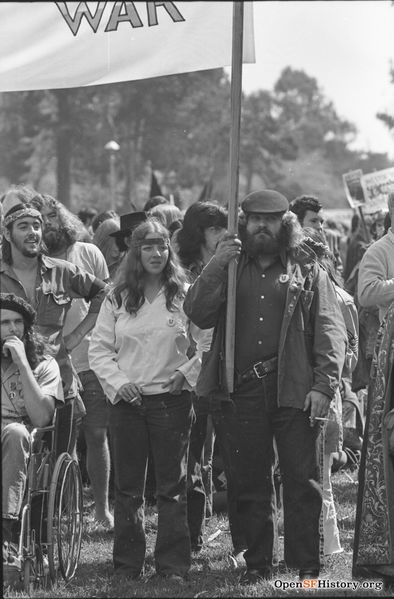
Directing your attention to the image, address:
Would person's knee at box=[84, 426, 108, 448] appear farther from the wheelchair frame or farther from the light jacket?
the light jacket

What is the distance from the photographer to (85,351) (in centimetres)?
796

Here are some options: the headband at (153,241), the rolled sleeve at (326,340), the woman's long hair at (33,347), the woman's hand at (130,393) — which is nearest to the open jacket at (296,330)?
the rolled sleeve at (326,340)

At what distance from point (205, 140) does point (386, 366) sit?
65.2 meters

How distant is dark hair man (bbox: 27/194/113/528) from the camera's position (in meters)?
7.71

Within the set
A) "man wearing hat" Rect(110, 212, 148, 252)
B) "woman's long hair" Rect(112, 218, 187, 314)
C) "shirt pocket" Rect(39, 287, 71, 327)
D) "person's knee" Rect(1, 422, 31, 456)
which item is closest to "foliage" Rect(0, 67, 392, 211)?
"man wearing hat" Rect(110, 212, 148, 252)

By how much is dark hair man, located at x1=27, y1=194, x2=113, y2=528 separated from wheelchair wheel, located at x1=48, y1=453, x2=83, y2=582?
4.54 feet

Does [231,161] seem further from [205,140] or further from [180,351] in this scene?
[205,140]

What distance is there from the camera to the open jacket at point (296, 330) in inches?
235

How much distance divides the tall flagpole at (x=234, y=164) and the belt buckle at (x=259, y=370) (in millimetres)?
125

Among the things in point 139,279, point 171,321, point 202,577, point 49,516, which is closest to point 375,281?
point 171,321

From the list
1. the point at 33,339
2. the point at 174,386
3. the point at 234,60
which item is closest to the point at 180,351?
the point at 174,386

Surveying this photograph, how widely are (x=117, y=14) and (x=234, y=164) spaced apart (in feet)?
6.09

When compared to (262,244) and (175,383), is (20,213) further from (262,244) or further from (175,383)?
(262,244)

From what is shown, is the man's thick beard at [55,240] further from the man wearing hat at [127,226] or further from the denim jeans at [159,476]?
the denim jeans at [159,476]
